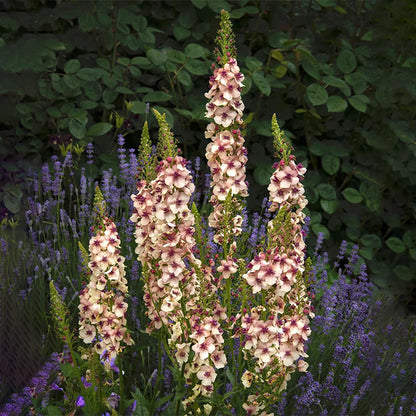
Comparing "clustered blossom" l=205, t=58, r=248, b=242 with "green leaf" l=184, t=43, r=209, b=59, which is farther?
"green leaf" l=184, t=43, r=209, b=59

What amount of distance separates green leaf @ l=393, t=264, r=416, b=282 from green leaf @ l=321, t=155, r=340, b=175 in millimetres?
815

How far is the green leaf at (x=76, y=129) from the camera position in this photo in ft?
11.9

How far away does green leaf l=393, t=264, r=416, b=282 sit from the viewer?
13.5 ft

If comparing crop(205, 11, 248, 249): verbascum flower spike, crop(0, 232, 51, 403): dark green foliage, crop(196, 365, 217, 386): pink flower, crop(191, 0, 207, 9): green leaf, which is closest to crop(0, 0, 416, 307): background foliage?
crop(191, 0, 207, 9): green leaf

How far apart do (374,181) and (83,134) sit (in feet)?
6.40

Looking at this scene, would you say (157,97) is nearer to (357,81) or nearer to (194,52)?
(194,52)

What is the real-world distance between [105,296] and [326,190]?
7.62 feet

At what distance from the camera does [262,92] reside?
12.3ft

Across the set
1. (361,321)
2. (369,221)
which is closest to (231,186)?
(361,321)

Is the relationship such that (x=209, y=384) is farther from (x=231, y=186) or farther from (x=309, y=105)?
(x=309, y=105)

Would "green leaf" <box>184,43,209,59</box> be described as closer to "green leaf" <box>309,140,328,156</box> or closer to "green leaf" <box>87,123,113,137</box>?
"green leaf" <box>87,123,113,137</box>

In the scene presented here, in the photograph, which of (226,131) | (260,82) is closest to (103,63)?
(260,82)

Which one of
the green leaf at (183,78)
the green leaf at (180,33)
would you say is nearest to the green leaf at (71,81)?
the green leaf at (183,78)

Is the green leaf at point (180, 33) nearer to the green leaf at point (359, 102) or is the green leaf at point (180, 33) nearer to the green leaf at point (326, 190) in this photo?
the green leaf at point (359, 102)
